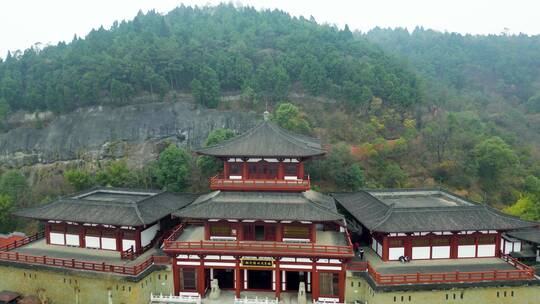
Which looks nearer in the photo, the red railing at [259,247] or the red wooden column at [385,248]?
the red railing at [259,247]

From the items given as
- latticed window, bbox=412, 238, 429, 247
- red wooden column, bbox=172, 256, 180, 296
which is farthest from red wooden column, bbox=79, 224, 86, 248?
latticed window, bbox=412, 238, 429, 247

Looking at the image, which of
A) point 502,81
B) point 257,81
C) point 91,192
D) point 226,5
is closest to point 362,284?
point 91,192

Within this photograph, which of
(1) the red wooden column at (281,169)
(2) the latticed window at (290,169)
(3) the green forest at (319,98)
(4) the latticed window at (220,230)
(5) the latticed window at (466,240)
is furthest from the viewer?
(3) the green forest at (319,98)

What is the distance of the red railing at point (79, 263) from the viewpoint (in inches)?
949

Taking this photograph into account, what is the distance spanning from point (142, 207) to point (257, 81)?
1782 inches

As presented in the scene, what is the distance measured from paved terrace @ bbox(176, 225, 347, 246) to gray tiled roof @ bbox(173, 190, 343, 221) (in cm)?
211

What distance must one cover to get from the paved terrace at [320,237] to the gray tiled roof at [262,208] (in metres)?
2.11

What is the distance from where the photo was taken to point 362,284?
2441cm

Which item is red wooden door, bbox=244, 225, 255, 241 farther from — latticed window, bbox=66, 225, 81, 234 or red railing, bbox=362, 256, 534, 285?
latticed window, bbox=66, 225, 81, 234

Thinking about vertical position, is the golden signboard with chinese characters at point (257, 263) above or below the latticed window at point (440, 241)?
below

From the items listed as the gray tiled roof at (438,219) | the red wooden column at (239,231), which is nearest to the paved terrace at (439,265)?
the gray tiled roof at (438,219)

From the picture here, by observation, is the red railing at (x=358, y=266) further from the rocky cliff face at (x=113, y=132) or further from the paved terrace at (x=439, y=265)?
the rocky cliff face at (x=113, y=132)

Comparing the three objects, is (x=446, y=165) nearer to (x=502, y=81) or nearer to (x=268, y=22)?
(x=502, y=81)

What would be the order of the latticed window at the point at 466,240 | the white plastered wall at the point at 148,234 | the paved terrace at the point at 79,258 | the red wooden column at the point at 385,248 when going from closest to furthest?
the paved terrace at the point at 79,258
the red wooden column at the point at 385,248
the latticed window at the point at 466,240
the white plastered wall at the point at 148,234
